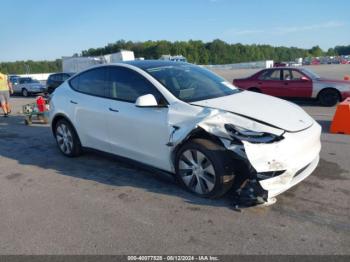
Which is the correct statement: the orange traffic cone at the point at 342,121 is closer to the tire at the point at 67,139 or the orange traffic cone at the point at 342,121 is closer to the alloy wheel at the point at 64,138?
the tire at the point at 67,139

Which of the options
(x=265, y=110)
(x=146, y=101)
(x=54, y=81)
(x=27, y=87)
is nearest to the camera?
(x=265, y=110)

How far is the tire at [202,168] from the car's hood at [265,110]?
1.73ft

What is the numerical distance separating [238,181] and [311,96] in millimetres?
8939

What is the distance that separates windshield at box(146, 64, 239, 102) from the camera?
470 cm

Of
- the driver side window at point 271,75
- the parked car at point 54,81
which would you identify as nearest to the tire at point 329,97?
the driver side window at point 271,75

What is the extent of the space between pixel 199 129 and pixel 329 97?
9.10 m

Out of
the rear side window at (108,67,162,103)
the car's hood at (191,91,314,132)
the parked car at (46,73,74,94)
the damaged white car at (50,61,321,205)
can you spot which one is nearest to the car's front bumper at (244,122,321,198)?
the damaged white car at (50,61,321,205)

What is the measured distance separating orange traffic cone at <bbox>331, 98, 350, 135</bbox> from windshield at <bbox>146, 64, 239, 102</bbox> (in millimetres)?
3437

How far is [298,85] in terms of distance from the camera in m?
12.3

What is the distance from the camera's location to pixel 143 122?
15.4ft

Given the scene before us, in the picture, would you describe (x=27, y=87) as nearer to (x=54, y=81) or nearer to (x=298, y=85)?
(x=54, y=81)

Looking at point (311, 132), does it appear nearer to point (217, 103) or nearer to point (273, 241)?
point (217, 103)

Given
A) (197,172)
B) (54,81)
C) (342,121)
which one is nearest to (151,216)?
(197,172)

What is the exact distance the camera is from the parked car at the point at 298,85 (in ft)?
38.4
